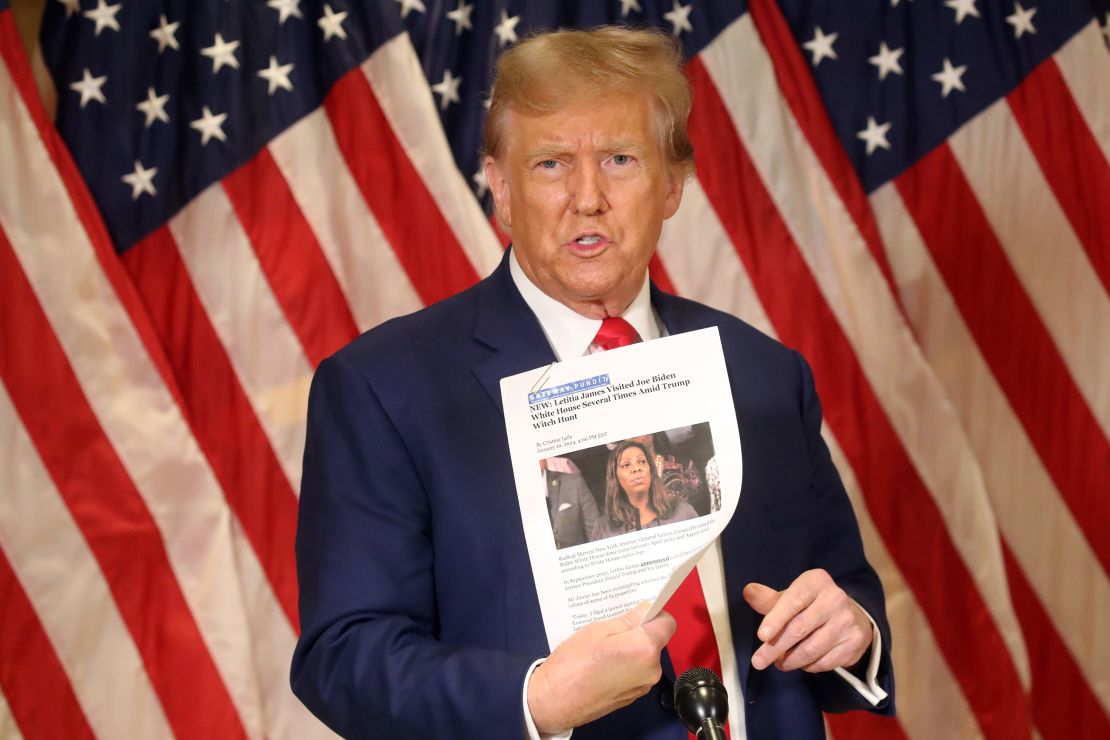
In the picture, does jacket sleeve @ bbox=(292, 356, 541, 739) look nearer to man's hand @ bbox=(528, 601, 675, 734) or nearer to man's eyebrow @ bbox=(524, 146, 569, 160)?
man's hand @ bbox=(528, 601, 675, 734)

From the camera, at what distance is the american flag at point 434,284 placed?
8.39 ft

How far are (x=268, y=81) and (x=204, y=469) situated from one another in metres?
0.91

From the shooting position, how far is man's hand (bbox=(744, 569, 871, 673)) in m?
1.32

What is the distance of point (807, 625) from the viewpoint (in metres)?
1.33

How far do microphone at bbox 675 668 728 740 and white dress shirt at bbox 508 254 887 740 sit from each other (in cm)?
23

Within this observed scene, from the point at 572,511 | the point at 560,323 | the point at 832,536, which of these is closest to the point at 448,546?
the point at 572,511

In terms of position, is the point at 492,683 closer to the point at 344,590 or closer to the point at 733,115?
the point at 344,590

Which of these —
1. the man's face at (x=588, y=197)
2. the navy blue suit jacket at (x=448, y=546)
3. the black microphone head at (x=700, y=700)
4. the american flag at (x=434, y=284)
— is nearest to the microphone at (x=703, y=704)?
the black microphone head at (x=700, y=700)

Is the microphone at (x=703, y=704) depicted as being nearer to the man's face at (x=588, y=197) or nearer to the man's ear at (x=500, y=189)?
the man's face at (x=588, y=197)

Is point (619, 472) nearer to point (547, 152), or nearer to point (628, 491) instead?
point (628, 491)

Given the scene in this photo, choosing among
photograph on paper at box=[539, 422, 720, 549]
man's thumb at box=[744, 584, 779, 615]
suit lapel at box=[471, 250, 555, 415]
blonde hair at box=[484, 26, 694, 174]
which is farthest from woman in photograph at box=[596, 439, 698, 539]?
blonde hair at box=[484, 26, 694, 174]

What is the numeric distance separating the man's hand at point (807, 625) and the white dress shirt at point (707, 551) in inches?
3.5

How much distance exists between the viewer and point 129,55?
2.69 m

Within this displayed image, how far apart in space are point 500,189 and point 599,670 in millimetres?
722
